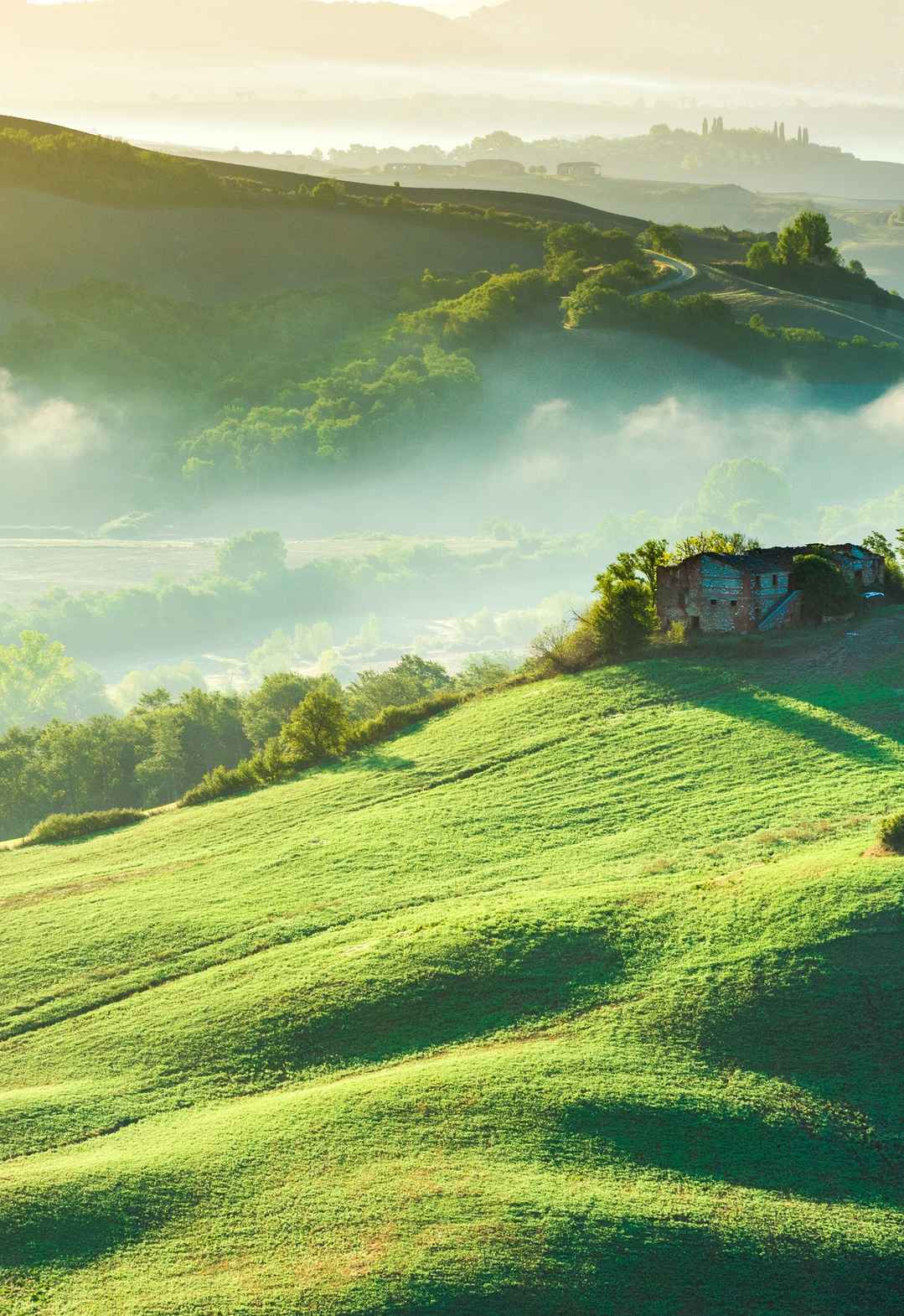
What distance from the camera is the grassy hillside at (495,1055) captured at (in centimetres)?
3203

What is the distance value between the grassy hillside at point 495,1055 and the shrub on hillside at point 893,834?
1.46m

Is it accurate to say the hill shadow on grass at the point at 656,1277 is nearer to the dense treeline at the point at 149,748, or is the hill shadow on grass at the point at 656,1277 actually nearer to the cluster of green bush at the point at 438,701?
the cluster of green bush at the point at 438,701

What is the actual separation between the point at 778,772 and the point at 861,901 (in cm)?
1333

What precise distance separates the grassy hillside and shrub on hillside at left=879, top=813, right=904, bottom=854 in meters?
1.46

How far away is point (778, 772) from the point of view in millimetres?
53844

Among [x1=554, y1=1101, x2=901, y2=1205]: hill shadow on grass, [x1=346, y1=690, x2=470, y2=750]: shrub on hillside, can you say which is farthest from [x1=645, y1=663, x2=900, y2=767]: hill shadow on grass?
[x1=554, y1=1101, x2=901, y2=1205]: hill shadow on grass

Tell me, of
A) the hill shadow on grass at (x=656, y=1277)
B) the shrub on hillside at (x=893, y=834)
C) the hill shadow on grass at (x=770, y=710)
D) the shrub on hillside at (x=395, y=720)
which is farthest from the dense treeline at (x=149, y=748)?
the hill shadow on grass at (x=656, y=1277)

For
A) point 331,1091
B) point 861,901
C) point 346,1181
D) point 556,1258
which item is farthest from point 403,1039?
point 861,901

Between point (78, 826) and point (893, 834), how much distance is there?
1634 inches

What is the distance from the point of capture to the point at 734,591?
223 ft

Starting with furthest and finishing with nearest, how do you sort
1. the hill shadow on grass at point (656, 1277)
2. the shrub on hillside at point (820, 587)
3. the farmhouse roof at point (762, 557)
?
the shrub on hillside at point (820, 587), the farmhouse roof at point (762, 557), the hill shadow on grass at point (656, 1277)

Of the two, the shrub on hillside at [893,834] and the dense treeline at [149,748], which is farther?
the dense treeline at [149,748]

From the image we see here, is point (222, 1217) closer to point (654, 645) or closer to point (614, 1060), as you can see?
point (614, 1060)

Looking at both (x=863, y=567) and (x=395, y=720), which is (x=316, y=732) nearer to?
(x=395, y=720)
